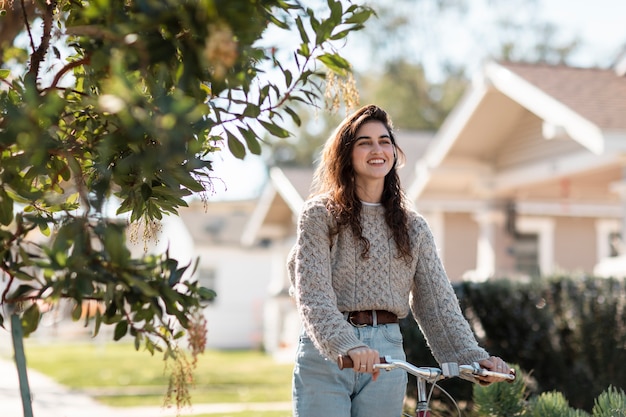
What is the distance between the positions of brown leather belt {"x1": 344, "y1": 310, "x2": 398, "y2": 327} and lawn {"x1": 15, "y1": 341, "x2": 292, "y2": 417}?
585 cm

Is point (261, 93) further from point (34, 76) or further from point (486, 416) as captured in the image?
point (486, 416)

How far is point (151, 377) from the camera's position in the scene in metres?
16.0

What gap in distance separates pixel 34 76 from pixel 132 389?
10903 millimetres

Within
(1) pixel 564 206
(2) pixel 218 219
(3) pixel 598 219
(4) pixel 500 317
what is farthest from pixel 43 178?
(2) pixel 218 219

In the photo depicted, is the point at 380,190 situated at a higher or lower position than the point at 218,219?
lower

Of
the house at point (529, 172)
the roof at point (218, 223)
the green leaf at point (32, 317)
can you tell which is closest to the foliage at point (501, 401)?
the green leaf at point (32, 317)

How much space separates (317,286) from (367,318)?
0.86ft

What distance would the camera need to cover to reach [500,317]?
27.6 feet

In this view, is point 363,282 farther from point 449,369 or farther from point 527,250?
point 527,250

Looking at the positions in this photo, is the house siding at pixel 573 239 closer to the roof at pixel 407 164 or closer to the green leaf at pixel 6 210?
the roof at pixel 407 164

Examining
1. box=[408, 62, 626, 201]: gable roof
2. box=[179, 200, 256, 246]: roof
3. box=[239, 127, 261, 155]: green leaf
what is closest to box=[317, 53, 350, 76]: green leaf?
box=[239, 127, 261, 155]: green leaf

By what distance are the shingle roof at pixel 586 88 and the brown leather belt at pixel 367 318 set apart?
703 centimetres

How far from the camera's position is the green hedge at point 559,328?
8180 millimetres

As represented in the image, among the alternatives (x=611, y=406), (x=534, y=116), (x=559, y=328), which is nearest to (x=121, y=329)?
(x=611, y=406)
